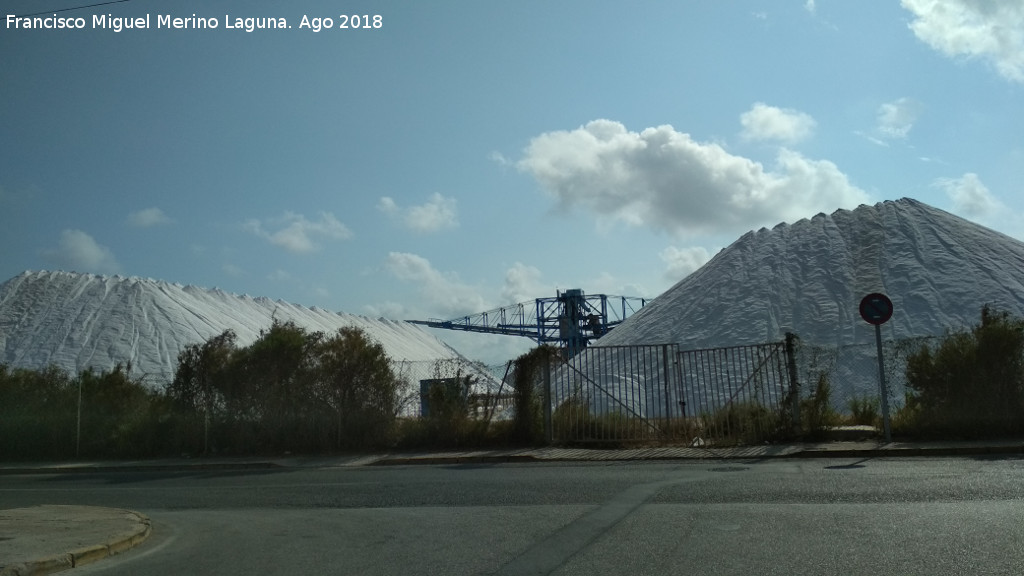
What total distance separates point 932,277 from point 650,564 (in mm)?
31096

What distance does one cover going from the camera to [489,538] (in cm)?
752

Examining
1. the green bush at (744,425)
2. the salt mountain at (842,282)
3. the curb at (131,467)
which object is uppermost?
the salt mountain at (842,282)

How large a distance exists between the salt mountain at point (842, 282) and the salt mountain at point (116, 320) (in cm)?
1500

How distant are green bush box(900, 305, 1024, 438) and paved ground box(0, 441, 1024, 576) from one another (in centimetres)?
105

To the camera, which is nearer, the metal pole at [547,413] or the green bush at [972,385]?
the green bush at [972,385]

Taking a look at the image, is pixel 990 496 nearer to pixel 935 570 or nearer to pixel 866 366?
pixel 935 570

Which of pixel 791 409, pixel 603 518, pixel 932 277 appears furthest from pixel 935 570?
pixel 932 277

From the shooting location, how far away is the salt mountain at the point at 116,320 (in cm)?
4841

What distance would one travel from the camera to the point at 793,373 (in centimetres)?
1652

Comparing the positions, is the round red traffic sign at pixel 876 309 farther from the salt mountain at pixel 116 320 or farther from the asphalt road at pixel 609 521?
the salt mountain at pixel 116 320

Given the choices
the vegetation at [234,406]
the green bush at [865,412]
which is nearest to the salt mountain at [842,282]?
the green bush at [865,412]

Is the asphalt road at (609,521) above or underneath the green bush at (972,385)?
underneath

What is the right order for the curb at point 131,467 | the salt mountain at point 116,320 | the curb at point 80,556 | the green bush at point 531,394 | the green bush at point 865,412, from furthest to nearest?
the salt mountain at point 116,320, the green bush at point 531,394, the curb at point 131,467, the green bush at point 865,412, the curb at point 80,556

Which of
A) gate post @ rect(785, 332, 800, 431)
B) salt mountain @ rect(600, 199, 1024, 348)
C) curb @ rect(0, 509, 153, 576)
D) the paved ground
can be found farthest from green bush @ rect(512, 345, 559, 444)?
salt mountain @ rect(600, 199, 1024, 348)
